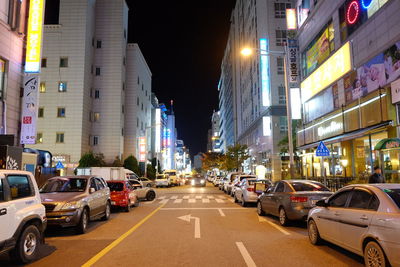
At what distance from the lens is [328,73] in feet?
78.3

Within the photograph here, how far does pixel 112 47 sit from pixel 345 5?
37098 mm

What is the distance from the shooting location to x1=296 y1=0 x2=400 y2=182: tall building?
16156 millimetres

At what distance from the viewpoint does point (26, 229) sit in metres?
6.82

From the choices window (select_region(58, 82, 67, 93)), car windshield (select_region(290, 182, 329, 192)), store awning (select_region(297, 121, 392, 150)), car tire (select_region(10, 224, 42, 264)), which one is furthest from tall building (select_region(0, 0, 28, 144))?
window (select_region(58, 82, 67, 93))

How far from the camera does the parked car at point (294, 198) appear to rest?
10492 mm

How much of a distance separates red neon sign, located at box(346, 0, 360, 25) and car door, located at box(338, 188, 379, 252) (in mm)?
16142

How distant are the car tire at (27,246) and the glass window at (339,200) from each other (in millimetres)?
6446

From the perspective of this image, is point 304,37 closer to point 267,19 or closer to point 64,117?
point 267,19

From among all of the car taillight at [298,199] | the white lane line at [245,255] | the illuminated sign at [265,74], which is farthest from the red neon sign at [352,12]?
the illuminated sign at [265,74]

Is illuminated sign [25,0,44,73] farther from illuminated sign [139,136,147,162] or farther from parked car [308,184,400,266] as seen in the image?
illuminated sign [139,136,147,162]

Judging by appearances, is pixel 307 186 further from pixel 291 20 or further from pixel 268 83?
pixel 268 83

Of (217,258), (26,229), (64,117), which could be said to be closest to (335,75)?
(217,258)

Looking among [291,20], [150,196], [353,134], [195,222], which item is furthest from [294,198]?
[291,20]

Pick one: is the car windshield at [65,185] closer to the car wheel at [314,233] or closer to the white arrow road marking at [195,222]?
the white arrow road marking at [195,222]
